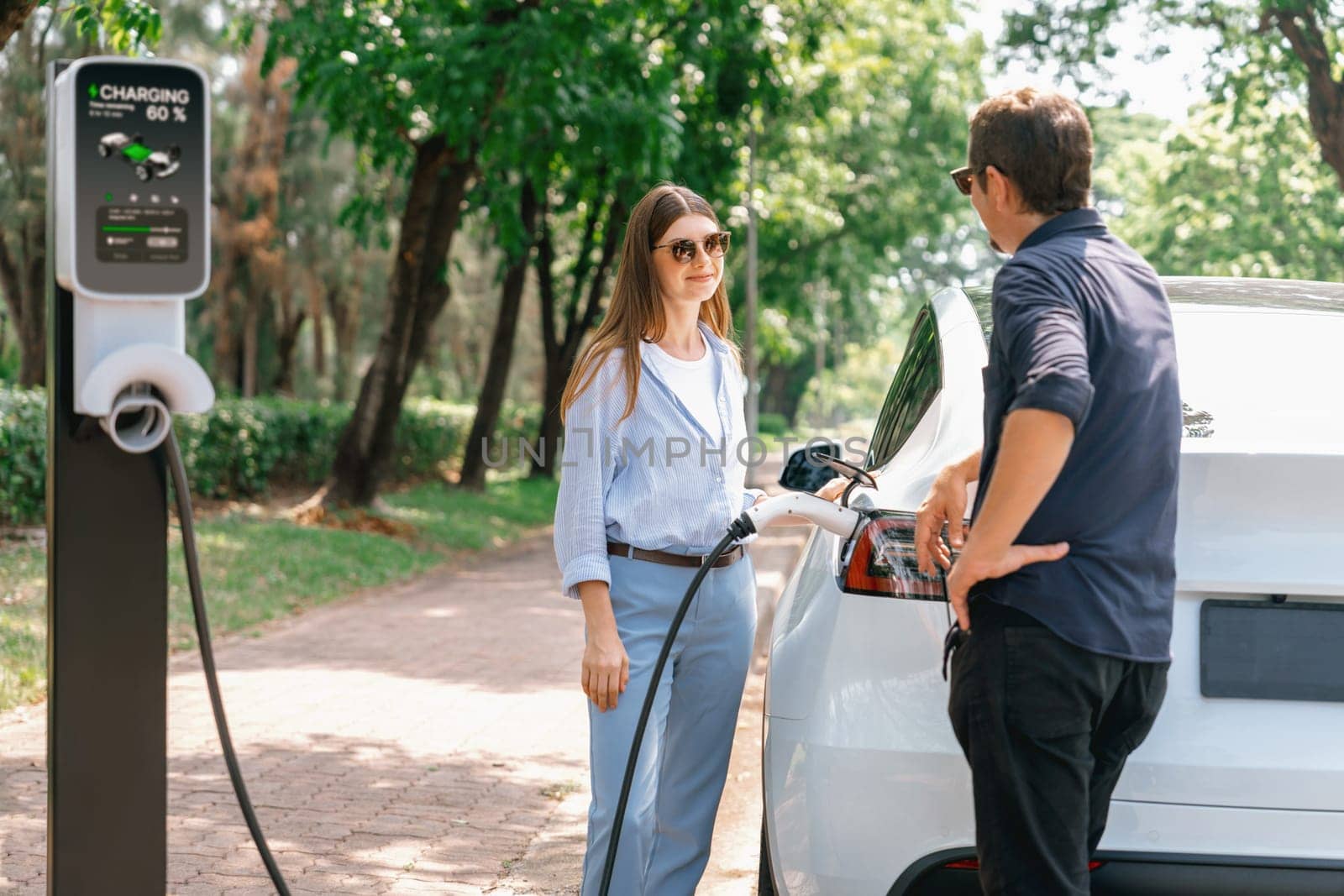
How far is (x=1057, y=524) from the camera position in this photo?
228 cm

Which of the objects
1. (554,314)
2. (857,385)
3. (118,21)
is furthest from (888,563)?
(857,385)

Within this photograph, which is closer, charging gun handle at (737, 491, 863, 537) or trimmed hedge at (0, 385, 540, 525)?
charging gun handle at (737, 491, 863, 537)

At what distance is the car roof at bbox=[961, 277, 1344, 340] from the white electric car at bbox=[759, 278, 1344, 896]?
1.48 feet

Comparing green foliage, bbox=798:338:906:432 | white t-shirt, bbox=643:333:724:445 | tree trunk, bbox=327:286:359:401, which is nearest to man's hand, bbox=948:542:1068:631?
white t-shirt, bbox=643:333:724:445

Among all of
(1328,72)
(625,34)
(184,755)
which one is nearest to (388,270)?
(625,34)

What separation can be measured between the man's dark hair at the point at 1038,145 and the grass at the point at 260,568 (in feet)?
14.6

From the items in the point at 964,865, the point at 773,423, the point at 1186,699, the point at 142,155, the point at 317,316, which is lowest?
the point at 773,423

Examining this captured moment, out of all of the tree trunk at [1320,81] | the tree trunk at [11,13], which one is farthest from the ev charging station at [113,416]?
the tree trunk at [1320,81]

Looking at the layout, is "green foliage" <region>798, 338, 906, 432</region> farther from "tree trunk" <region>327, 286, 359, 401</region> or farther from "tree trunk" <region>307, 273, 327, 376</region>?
"tree trunk" <region>327, 286, 359, 401</region>

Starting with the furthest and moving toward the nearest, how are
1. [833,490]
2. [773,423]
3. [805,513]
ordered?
1. [773,423]
2. [833,490]
3. [805,513]

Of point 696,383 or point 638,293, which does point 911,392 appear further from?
point 638,293

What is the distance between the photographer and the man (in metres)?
2.26

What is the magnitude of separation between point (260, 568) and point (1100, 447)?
9.97 m

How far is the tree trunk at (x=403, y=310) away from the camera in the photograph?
50.9 feet
